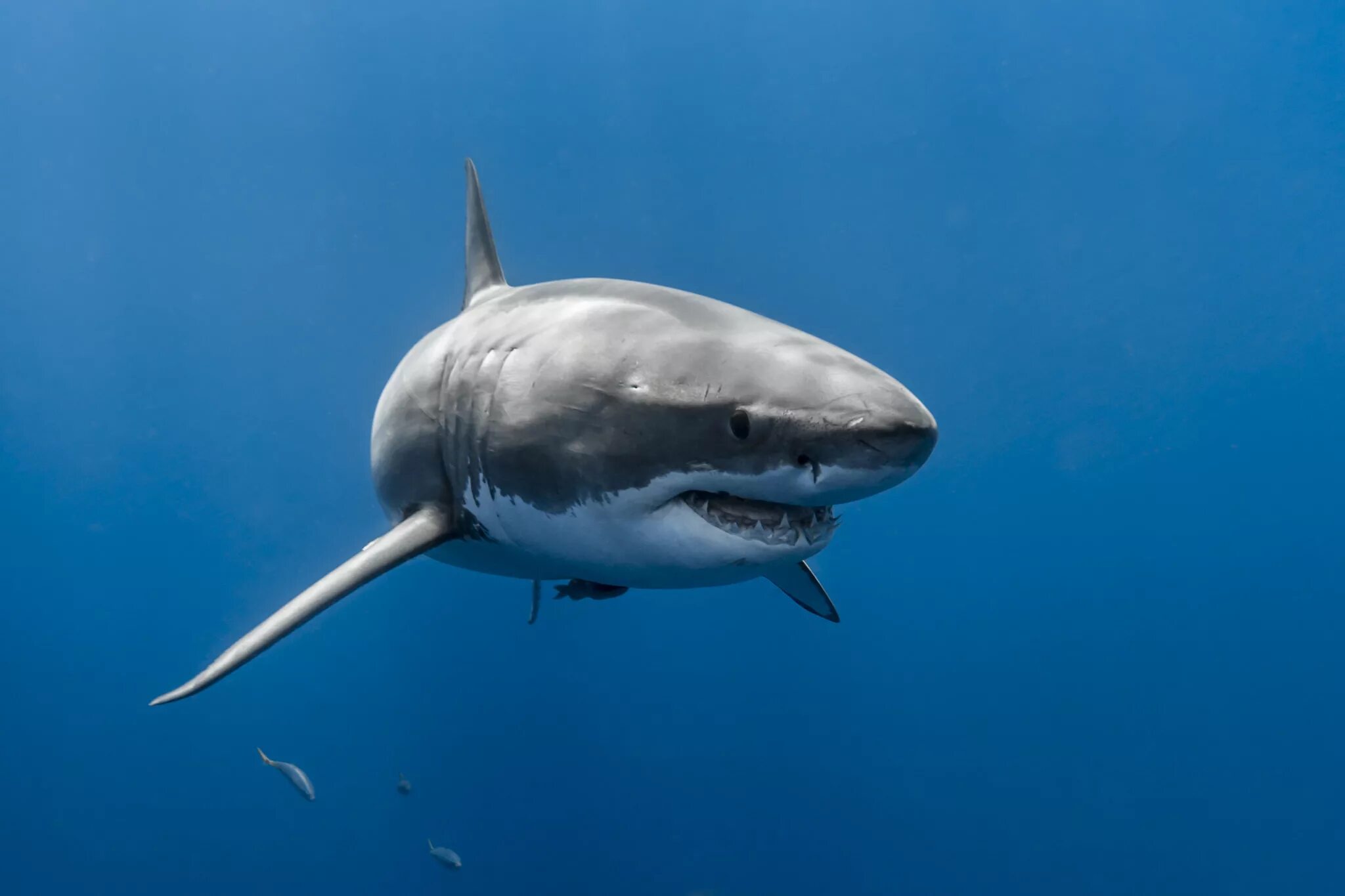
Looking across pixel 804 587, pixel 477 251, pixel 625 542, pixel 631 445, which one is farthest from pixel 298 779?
pixel 631 445

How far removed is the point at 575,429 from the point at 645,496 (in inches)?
12.4

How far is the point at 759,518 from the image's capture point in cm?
200

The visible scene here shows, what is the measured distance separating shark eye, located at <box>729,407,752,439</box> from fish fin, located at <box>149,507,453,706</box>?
4.87 feet

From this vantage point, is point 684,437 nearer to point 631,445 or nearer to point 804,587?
point 631,445

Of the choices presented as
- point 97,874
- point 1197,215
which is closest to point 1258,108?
point 1197,215

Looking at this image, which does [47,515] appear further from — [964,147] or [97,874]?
[964,147]

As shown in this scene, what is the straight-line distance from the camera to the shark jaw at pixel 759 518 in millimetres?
1986

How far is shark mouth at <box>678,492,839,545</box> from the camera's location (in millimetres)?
1987

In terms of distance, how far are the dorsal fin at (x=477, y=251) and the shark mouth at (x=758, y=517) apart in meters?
2.68

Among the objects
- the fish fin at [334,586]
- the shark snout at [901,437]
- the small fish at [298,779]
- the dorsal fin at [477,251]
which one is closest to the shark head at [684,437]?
the shark snout at [901,437]

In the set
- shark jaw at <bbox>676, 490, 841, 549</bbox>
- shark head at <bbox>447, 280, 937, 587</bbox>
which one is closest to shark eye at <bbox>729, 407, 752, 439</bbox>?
shark head at <bbox>447, 280, 937, 587</bbox>

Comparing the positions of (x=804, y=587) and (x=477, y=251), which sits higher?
(x=477, y=251)

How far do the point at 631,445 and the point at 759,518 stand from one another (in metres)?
0.40

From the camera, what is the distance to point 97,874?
11547mm
